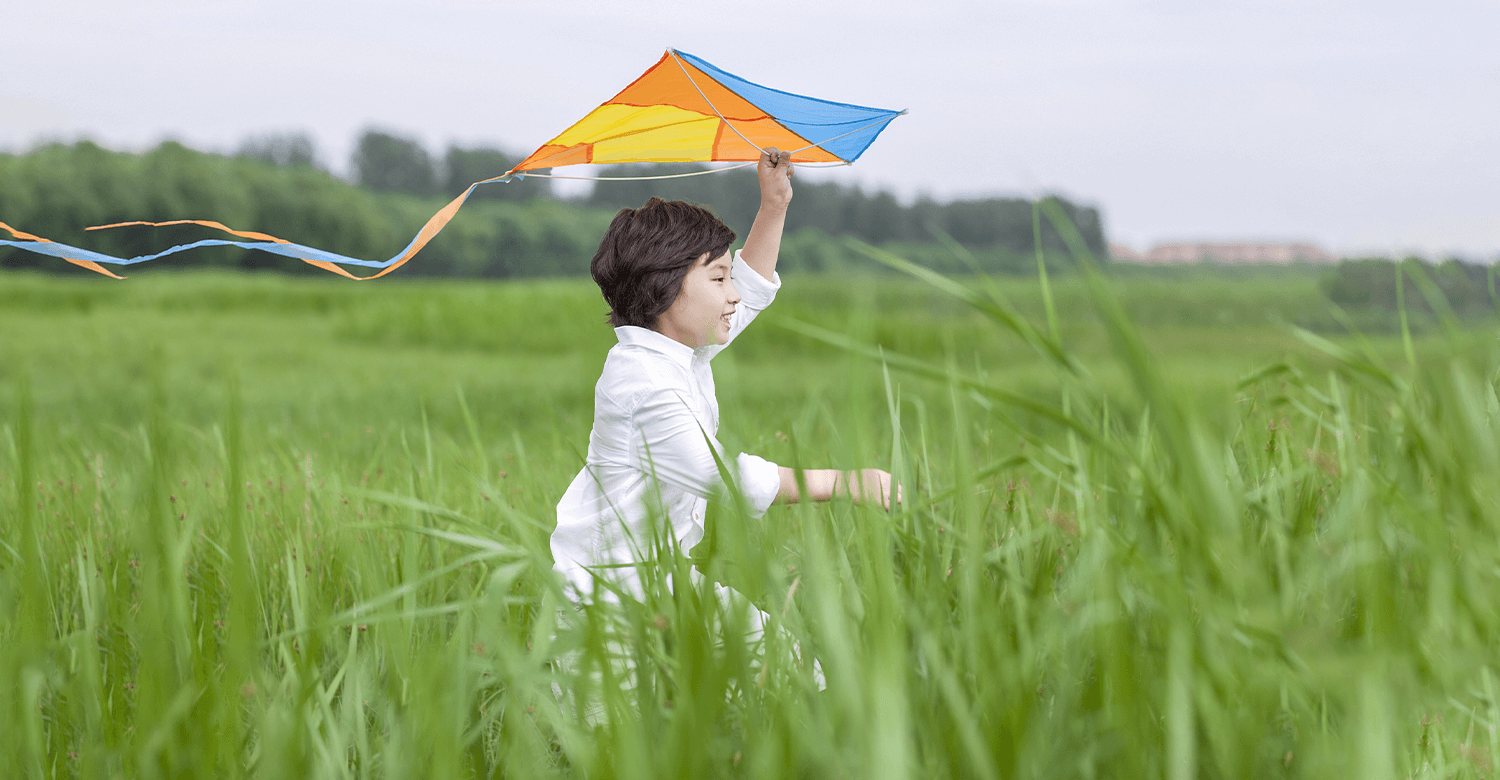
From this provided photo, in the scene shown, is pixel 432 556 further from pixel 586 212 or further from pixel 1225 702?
pixel 586 212

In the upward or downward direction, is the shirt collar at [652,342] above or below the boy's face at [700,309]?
below

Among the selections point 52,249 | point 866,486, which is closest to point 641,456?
point 866,486

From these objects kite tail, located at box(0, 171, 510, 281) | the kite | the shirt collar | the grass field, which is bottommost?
the grass field

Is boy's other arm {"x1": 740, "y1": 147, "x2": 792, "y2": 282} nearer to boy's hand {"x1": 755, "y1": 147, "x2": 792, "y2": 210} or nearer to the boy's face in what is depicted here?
boy's hand {"x1": 755, "y1": 147, "x2": 792, "y2": 210}

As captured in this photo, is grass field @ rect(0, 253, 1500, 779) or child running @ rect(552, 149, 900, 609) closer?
grass field @ rect(0, 253, 1500, 779)

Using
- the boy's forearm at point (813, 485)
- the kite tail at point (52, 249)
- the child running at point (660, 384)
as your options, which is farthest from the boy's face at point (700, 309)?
the kite tail at point (52, 249)

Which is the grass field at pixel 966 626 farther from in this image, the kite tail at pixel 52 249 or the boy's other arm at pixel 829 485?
the kite tail at pixel 52 249

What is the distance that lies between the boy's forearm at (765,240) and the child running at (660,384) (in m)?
0.03

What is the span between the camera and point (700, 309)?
2166 millimetres

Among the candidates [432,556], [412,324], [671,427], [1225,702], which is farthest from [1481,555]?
[412,324]

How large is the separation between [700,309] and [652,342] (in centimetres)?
16

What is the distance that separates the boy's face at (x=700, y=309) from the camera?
2152mm

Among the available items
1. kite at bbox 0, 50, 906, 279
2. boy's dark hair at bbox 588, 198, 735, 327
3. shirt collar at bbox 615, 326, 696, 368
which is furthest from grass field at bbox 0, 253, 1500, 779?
kite at bbox 0, 50, 906, 279

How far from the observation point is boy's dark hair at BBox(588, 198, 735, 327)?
84.4 inches
